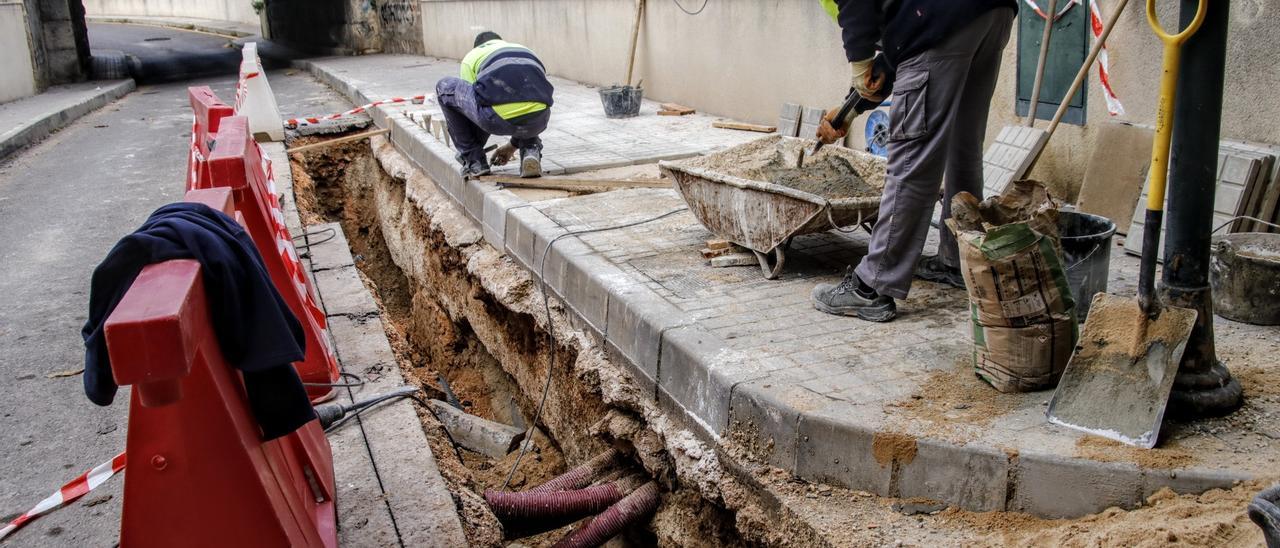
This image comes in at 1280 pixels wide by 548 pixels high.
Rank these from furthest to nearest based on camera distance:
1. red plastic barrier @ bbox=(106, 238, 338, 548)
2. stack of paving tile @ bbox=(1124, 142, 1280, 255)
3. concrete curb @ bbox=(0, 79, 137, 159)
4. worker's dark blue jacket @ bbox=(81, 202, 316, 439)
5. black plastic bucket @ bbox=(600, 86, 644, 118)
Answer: concrete curb @ bbox=(0, 79, 137, 159) → black plastic bucket @ bbox=(600, 86, 644, 118) → stack of paving tile @ bbox=(1124, 142, 1280, 255) → worker's dark blue jacket @ bbox=(81, 202, 316, 439) → red plastic barrier @ bbox=(106, 238, 338, 548)

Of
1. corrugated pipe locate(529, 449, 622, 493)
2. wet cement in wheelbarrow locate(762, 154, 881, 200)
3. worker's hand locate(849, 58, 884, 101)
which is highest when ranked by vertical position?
worker's hand locate(849, 58, 884, 101)

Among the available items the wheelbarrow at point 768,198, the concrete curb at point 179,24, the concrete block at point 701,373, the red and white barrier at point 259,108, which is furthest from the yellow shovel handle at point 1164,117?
the concrete curb at point 179,24

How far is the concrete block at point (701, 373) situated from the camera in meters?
3.59

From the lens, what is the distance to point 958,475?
117 inches

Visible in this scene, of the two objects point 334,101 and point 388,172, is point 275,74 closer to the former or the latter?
point 334,101

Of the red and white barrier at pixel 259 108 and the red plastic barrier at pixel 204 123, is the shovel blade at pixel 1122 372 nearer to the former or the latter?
the red plastic barrier at pixel 204 123

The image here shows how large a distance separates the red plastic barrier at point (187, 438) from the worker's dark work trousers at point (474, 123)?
172 inches

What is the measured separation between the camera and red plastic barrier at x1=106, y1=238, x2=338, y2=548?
6.86ft

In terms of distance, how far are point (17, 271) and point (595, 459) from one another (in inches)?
184

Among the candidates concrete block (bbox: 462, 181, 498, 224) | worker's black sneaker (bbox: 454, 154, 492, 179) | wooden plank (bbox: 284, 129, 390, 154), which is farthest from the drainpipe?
wooden plank (bbox: 284, 129, 390, 154)

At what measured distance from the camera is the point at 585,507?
13.9ft

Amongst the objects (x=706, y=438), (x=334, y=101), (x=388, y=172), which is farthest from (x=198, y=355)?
(x=334, y=101)

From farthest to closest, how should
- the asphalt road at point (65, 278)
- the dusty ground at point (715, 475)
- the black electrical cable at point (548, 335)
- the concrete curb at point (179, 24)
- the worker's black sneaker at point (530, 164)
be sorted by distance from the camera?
the concrete curb at point (179, 24) → the worker's black sneaker at point (530, 164) → the black electrical cable at point (548, 335) → the asphalt road at point (65, 278) → the dusty ground at point (715, 475)

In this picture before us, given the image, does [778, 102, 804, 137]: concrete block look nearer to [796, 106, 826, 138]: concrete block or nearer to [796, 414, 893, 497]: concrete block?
[796, 106, 826, 138]: concrete block
